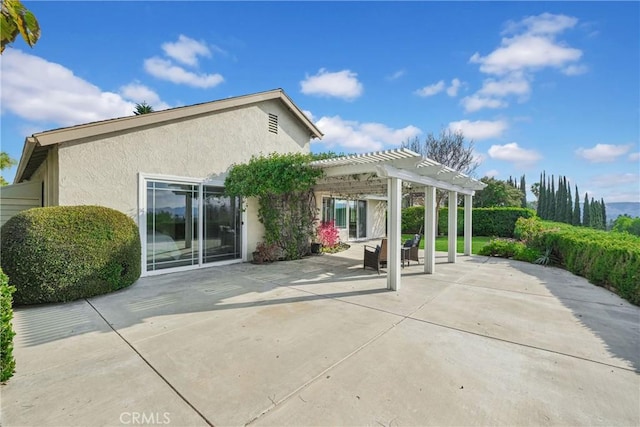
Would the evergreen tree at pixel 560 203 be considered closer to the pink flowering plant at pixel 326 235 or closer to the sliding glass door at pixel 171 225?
the pink flowering plant at pixel 326 235

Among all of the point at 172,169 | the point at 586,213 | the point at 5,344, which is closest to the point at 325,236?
the point at 172,169

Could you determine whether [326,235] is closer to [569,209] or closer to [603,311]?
[603,311]

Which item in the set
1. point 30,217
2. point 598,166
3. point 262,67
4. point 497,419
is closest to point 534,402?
point 497,419

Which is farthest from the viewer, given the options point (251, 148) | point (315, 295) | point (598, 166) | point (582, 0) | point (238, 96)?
point (598, 166)

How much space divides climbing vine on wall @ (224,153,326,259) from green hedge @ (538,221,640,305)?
827cm

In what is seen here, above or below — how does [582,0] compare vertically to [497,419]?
above

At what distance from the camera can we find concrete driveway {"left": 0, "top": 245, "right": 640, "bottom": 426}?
8.57 feet

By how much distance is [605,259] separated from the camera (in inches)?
295

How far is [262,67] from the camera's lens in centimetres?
1247

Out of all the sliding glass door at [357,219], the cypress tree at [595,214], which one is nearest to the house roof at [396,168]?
the sliding glass door at [357,219]

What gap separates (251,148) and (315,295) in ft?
23.5

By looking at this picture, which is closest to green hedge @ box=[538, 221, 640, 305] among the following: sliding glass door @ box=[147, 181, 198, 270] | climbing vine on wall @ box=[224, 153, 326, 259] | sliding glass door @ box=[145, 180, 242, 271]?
climbing vine on wall @ box=[224, 153, 326, 259]

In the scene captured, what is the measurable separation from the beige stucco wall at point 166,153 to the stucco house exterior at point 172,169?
22 millimetres

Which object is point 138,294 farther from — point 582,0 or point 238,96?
point 582,0
